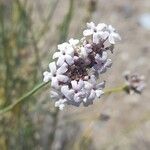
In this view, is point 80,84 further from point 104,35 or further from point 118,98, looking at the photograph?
point 118,98

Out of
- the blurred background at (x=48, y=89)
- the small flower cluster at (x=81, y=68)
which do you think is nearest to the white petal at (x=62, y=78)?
the small flower cluster at (x=81, y=68)

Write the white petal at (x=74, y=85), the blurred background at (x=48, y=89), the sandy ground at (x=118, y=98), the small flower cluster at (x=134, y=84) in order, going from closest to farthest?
1. the white petal at (x=74, y=85)
2. the small flower cluster at (x=134, y=84)
3. the blurred background at (x=48, y=89)
4. the sandy ground at (x=118, y=98)

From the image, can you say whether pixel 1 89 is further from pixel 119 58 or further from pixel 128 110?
pixel 119 58

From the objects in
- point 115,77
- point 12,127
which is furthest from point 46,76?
point 115,77

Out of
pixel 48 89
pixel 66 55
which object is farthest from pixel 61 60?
pixel 48 89

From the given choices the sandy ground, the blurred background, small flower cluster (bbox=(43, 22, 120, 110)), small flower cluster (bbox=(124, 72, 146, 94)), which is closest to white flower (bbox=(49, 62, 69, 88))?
small flower cluster (bbox=(43, 22, 120, 110))

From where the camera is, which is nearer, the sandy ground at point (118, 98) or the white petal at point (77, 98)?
the white petal at point (77, 98)

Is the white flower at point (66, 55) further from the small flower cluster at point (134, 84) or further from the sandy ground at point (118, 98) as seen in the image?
the sandy ground at point (118, 98)
